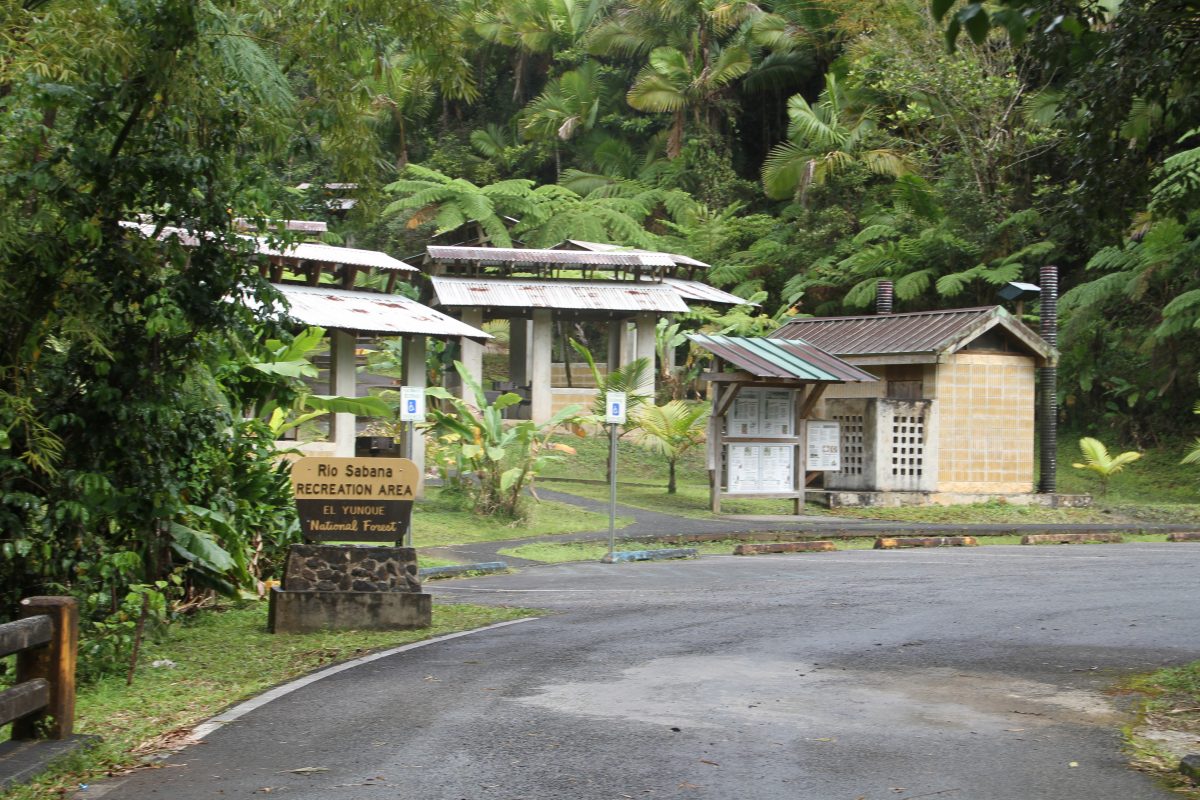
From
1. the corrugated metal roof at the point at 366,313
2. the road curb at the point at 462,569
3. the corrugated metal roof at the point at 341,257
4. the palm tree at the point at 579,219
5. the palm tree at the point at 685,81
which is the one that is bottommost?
the road curb at the point at 462,569

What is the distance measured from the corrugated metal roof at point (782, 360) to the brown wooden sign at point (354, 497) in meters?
12.6

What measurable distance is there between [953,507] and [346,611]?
678 inches

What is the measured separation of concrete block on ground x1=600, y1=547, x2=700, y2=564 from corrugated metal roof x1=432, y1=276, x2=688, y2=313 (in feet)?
41.3

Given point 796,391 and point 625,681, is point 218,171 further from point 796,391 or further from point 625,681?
point 796,391

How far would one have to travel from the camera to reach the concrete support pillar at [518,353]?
38.8 meters

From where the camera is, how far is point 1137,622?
12.5 meters

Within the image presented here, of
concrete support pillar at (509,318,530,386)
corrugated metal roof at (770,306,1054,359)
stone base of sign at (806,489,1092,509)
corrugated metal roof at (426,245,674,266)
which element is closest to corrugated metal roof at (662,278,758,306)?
corrugated metal roof at (426,245,674,266)

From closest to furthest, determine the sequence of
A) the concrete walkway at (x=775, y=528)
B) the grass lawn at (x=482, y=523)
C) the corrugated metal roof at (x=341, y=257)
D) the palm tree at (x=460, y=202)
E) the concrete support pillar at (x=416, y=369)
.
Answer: the grass lawn at (x=482, y=523), the concrete walkway at (x=775, y=528), the concrete support pillar at (x=416, y=369), the corrugated metal roof at (x=341, y=257), the palm tree at (x=460, y=202)

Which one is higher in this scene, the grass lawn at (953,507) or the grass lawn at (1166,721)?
the grass lawn at (953,507)

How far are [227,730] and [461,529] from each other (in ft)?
45.4

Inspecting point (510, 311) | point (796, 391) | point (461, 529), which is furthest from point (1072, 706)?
point (510, 311)

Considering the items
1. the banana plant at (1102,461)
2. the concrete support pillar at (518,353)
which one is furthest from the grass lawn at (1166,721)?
the concrete support pillar at (518,353)

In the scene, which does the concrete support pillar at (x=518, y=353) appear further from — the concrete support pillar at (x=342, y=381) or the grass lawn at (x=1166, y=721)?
the grass lawn at (x=1166, y=721)

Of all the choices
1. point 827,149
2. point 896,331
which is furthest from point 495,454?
point 827,149
